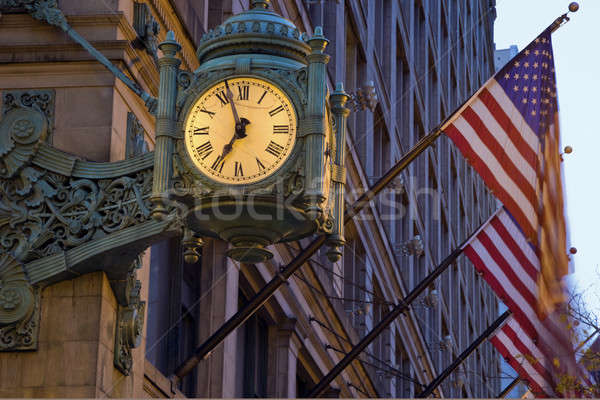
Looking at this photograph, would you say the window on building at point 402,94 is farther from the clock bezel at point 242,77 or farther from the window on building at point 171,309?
the clock bezel at point 242,77

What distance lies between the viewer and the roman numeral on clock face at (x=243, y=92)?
10383mm

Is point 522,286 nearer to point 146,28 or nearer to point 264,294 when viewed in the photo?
point 264,294

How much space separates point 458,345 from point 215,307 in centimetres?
3758

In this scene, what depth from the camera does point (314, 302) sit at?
1077 inches

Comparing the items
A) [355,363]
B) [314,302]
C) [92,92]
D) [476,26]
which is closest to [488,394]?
[476,26]

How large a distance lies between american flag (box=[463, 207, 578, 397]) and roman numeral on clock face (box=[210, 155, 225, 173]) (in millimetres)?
8702

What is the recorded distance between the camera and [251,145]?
10273 millimetres

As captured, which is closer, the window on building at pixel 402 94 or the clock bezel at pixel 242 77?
the clock bezel at pixel 242 77

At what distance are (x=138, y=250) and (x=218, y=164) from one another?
1785mm

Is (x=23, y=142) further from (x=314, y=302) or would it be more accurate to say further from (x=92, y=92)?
(x=314, y=302)

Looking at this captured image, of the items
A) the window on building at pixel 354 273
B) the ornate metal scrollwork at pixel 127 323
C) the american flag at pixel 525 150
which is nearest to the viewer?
the ornate metal scrollwork at pixel 127 323

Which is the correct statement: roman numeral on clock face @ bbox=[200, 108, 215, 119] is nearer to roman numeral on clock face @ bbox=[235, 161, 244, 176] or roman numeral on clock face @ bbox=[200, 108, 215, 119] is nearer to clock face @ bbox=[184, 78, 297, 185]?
clock face @ bbox=[184, 78, 297, 185]

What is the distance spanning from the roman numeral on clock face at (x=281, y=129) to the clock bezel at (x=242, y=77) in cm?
9

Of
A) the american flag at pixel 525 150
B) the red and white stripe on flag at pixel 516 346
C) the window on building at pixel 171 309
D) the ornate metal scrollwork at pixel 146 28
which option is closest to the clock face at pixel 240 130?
the ornate metal scrollwork at pixel 146 28
